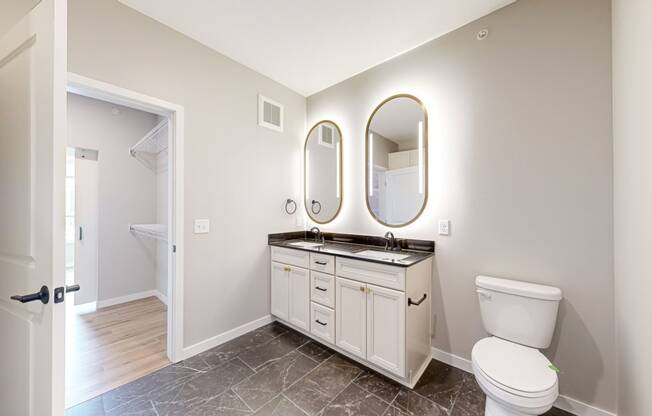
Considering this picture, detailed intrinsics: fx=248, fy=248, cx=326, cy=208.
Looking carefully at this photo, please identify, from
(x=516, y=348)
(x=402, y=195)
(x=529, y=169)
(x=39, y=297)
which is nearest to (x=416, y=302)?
(x=516, y=348)

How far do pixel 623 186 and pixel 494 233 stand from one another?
70 centimetres

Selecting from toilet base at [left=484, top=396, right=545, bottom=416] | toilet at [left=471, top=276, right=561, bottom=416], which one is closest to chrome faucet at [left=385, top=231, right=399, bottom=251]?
toilet at [left=471, top=276, right=561, bottom=416]

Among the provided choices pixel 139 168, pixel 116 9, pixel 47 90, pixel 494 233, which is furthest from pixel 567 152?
pixel 139 168

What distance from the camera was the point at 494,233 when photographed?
1.84 meters

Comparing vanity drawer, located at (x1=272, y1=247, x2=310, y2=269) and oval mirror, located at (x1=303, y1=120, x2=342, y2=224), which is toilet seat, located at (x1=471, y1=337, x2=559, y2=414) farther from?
oval mirror, located at (x1=303, y1=120, x2=342, y2=224)

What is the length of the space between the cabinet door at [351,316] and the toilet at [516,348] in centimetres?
78

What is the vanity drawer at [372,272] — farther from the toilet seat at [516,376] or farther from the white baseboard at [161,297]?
the white baseboard at [161,297]

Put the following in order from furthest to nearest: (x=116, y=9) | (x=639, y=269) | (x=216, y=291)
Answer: (x=216, y=291)
(x=116, y=9)
(x=639, y=269)

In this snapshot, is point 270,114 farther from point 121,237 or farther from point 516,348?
point 516,348

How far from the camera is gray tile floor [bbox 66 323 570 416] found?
61.5 inches

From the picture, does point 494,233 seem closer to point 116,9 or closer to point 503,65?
point 503,65

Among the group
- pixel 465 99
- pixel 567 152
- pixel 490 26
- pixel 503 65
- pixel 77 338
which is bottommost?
pixel 77 338

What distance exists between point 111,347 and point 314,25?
10.8ft

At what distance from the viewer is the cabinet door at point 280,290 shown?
256 centimetres
